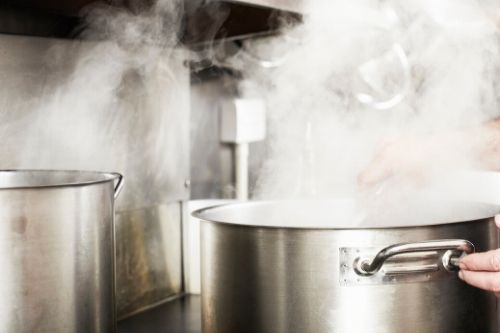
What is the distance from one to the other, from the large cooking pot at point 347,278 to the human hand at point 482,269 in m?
0.01

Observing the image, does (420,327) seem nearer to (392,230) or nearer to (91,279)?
(392,230)

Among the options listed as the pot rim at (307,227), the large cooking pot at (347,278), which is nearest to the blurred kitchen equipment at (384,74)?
the pot rim at (307,227)

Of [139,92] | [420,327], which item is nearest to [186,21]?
[139,92]

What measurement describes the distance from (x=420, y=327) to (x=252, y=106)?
1125 millimetres

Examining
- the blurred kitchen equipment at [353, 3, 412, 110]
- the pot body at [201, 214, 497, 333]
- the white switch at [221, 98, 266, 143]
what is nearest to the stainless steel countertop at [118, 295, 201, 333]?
the pot body at [201, 214, 497, 333]

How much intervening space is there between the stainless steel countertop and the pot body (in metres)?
0.42

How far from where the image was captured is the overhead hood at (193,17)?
1146mm

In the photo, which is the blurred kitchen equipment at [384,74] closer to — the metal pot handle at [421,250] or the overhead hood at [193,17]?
the overhead hood at [193,17]

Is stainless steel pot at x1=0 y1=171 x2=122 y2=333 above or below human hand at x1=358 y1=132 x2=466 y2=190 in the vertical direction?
below

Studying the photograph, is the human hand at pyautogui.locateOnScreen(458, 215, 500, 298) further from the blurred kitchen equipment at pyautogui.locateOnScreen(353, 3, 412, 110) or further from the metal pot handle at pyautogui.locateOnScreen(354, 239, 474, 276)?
the blurred kitchen equipment at pyautogui.locateOnScreen(353, 3, 412, 110)

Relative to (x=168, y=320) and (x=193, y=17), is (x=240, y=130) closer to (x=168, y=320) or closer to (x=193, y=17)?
(x=193, y=17)

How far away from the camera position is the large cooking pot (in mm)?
812

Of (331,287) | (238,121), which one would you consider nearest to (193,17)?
(238,121)

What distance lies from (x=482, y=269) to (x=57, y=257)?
0.55 m
